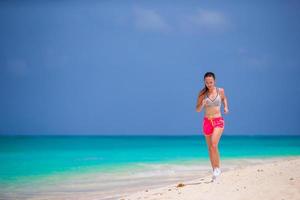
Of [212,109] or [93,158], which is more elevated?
[93,158]

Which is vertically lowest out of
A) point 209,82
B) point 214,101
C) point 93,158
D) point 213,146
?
point 213,146

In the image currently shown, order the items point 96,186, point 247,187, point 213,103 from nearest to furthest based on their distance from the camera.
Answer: point 247,187, point 213,103, point 96,186

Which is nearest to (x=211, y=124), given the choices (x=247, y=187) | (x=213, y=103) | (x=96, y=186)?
(x=213, y=103)

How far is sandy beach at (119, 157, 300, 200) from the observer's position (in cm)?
682

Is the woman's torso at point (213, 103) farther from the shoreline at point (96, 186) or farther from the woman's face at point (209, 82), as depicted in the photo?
the shoreline at point (96, 186)

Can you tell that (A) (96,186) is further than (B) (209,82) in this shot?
Yes

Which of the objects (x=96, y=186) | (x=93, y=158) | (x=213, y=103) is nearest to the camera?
(x=213, y=103)

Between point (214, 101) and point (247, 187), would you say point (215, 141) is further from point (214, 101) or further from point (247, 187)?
point (247, 187)

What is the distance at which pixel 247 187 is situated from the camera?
23.7 feet

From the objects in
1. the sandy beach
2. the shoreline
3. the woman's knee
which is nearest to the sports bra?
the woman's knee

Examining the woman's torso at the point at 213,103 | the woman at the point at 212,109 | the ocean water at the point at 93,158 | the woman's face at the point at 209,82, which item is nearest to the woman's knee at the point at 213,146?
the woman at the point at 212,109

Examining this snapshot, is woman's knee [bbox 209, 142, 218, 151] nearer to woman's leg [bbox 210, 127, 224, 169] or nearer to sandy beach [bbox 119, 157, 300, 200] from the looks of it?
woman's leg [bbox 210, 127, 224, 169]

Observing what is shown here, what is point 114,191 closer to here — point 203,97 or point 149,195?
point 149,195

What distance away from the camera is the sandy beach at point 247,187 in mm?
6816
